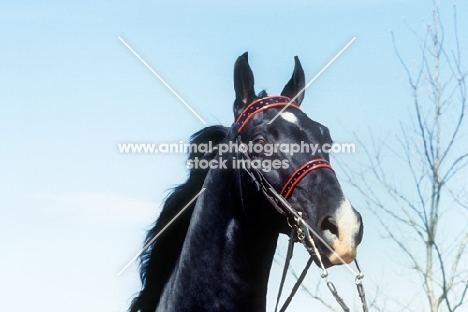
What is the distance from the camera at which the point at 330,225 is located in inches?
168

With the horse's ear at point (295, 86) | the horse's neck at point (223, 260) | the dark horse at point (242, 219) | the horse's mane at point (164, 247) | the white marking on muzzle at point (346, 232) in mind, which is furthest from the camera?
the horse's ear at point (295, 86)

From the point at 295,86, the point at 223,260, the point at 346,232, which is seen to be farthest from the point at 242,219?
the point at 295,86

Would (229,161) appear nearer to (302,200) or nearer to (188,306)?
(302,200)

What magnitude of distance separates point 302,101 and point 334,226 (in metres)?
1.46

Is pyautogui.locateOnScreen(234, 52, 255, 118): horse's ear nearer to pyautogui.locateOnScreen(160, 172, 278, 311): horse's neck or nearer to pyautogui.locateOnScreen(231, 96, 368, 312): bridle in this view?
pyautogui.locateOnScreen(231, 96, 368, 312): bridle

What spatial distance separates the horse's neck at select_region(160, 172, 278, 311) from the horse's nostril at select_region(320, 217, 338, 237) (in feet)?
1.53

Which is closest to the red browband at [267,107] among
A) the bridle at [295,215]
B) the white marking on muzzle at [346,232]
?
the bridle at [295,215]

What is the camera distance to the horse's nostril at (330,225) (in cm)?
423

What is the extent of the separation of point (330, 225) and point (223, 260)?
2.51 feet

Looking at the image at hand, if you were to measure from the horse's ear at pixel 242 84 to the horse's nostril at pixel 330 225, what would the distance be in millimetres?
1191

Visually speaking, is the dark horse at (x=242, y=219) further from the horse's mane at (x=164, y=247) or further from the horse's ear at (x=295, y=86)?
the horse's ear at (x=295, y=86)

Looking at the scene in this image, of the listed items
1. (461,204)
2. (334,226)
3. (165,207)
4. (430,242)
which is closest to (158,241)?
(165,207)

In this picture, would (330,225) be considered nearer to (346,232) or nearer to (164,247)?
(346,232)

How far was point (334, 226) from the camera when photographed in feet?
13.9
